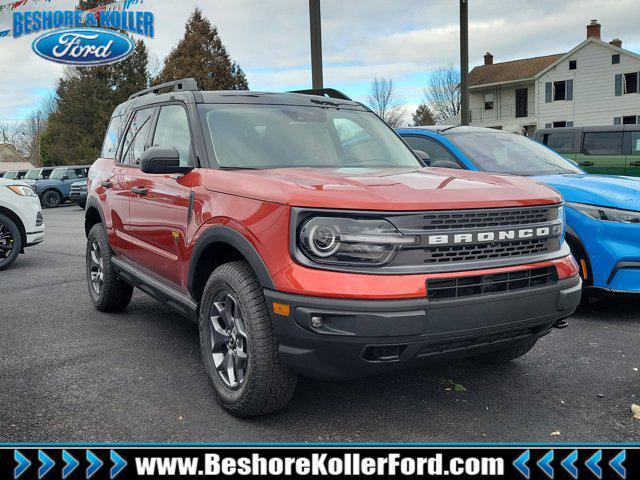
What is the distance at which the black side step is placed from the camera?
152 inches

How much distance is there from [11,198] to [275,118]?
5970 mm

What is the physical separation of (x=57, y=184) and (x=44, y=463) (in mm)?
25962

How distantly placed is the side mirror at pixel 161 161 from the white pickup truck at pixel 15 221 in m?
5.61

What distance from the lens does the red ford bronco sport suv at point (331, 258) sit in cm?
279

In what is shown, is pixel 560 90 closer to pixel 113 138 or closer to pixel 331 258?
pixel 113 138

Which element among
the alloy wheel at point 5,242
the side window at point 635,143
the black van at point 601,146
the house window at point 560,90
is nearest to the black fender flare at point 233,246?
the alloy wheel at point 5,242

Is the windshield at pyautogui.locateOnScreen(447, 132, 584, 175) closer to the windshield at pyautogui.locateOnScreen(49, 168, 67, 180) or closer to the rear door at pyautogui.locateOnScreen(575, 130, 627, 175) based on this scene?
the rear door at pyautogui.locateOnScreen(575, 130, 627, 175)

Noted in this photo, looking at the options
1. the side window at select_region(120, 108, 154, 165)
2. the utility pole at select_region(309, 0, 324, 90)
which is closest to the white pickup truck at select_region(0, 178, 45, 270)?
the side window at select_region(120, 108, 154, 165)

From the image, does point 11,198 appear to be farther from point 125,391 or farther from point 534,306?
point 534,306

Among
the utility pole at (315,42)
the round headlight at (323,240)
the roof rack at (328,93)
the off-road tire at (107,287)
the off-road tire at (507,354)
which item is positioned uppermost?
the utility pole at (315,42)

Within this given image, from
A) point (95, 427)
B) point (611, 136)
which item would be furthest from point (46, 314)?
point (611, 136)

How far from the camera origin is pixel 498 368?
414 centimetres

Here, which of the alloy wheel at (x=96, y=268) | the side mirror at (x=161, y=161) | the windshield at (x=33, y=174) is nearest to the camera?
the side mirror at (x=161, y=161)

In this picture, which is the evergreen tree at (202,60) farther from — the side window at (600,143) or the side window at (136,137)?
the side window at (136,137)
